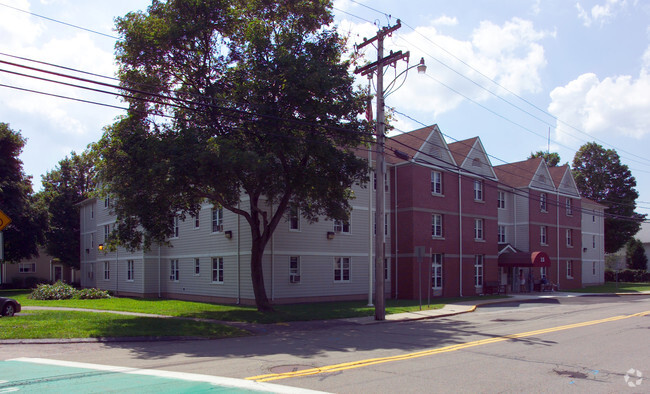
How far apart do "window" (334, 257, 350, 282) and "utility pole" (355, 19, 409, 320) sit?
31.4 feet

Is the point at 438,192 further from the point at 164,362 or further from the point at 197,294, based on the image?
the point at 164,362

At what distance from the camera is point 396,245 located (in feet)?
106

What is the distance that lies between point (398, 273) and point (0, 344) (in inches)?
912

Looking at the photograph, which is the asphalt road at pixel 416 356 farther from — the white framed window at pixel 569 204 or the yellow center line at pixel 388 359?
the white framed window at pixel 569 204

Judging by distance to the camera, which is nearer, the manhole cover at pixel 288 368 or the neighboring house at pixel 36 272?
the manhole cover at pixel 288 368

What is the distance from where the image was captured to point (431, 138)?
33.0 metres

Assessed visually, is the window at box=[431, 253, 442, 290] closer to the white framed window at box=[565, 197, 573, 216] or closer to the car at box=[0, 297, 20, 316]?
the white framed window at box=[565, 197, 573, 216]

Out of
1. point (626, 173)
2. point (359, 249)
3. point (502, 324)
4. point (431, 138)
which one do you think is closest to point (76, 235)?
point (359, 249)

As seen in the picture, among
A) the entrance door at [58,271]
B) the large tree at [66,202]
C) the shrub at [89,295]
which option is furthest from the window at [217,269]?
the entrance door at [58,271]

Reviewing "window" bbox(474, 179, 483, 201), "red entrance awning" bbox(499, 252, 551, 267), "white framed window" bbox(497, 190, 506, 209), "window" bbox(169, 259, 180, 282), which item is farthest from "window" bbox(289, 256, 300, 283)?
"white framed window" bbox(497, 190, 506, 209)

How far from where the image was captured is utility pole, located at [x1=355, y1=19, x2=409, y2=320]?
766 inches

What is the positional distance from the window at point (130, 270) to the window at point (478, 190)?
24.9 meters

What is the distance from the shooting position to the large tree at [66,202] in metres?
54.4

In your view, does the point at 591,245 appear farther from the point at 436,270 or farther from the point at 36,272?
the point at 36,272
